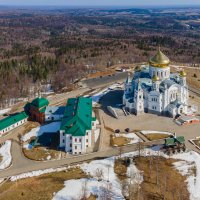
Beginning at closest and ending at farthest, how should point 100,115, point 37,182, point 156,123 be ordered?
point 37,182 < point 156,123 < point 100,115

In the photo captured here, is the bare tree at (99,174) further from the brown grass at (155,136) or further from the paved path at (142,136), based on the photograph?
the brown grass at (155,136)

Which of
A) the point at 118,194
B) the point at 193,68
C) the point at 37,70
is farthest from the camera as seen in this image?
the point at 193,68

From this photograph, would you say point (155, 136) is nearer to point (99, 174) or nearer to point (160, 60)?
point (99, 174)

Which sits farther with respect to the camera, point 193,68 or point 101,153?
point 193,68

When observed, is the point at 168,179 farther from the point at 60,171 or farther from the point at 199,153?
the point at 60,171

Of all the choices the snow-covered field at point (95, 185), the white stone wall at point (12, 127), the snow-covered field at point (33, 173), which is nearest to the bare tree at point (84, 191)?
the snow-covered field at point (95, 185)

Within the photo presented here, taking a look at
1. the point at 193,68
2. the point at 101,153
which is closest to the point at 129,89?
the point at 101,153
